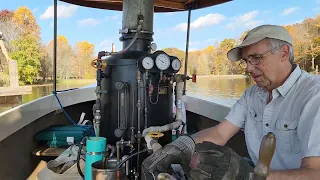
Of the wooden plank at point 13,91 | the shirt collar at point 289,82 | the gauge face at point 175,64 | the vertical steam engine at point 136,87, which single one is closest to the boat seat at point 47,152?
the vertical steam engine at point 136,87

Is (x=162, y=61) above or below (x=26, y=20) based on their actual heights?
below

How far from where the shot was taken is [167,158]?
1.19 meters

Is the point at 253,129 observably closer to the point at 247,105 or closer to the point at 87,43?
the point at 247,105

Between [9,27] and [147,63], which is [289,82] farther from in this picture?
[9,27]

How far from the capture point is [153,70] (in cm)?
204

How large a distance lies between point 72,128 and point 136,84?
1043 mm

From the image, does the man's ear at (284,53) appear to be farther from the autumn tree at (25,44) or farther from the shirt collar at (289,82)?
the autumn tree at (25,44)

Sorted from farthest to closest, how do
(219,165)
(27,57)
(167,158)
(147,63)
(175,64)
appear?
(27,57) → (175,64) → (147,63) → (167,158) → (219,165)

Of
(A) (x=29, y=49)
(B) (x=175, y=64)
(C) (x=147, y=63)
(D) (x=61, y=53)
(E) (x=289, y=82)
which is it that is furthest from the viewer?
(A) (x=29, y=49)

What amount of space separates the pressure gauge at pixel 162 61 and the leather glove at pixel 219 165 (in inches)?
42.8

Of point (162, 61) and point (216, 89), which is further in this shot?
point (216, 89)

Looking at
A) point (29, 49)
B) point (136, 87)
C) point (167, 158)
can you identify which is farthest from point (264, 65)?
point (29, 49)

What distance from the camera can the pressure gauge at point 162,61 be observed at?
2018 millimetres

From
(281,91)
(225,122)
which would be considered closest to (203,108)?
(225,122)
